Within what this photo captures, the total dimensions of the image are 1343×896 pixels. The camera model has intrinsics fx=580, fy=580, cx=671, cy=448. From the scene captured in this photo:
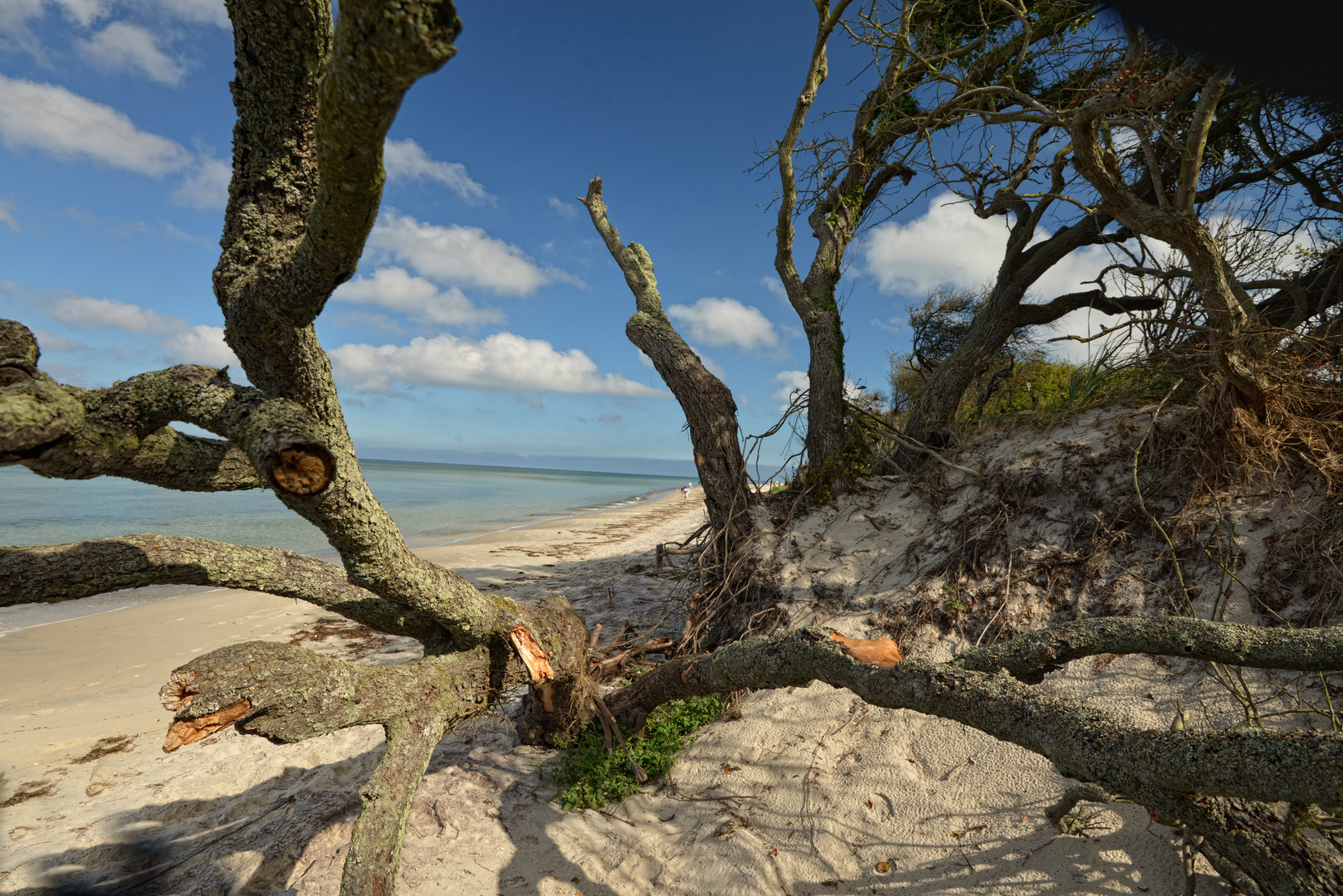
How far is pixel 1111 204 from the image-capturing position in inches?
167

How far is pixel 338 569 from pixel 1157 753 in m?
3.40

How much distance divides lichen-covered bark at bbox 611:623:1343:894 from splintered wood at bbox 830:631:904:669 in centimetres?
6

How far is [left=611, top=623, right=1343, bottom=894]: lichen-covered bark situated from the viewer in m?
1.32

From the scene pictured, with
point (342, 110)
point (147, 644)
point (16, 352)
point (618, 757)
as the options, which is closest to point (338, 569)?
point (16, 352)

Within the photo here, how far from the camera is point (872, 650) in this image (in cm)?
253

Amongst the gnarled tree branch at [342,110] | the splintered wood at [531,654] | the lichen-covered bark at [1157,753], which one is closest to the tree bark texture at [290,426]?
the gnarled tree branch at [342,110]

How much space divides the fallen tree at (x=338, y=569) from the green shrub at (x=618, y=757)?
1.20 m

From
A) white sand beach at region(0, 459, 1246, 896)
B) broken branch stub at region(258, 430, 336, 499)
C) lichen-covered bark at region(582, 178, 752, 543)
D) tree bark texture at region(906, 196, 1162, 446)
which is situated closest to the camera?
broken branch stub at region(258, 430, 336, 499)

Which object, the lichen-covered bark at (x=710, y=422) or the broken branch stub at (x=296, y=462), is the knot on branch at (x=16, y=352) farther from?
the lichen-covered bark at (x=710, y=422)

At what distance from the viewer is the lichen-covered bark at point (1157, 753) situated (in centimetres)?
132

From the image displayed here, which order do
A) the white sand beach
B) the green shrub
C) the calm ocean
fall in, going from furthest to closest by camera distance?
the calm ocean < the green shrub < the white sand beach

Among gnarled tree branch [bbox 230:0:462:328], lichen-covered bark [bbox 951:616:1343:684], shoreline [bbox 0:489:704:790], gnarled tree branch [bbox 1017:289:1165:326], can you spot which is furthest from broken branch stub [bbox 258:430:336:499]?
gnarled tree branch [bbox 1017:289:1165:326]

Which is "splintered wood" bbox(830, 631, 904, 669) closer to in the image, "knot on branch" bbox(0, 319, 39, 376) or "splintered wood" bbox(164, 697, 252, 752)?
"splintered wood" bbox(164, 697, 252, 752)

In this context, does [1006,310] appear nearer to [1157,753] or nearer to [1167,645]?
[1167,645]
